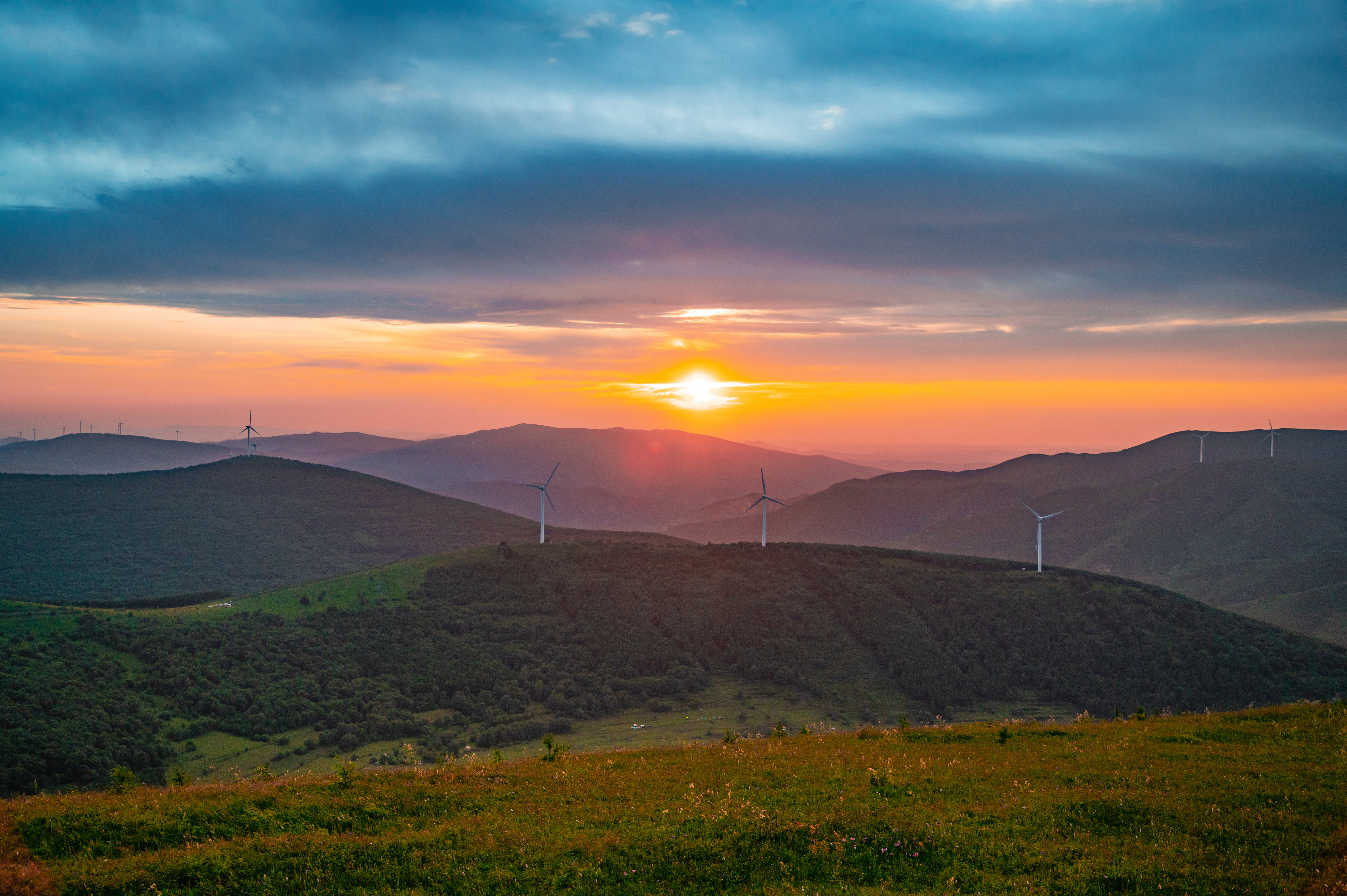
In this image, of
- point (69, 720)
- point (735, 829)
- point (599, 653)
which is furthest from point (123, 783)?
point (599, 653)

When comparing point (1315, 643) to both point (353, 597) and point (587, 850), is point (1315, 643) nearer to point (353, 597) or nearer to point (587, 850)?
point (587, 850)

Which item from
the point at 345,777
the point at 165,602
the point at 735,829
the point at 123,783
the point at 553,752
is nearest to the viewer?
the point at 735,829

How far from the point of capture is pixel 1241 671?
11344 cm

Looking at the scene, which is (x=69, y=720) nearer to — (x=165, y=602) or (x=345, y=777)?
(x=165, y=602)

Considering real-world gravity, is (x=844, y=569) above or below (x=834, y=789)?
below

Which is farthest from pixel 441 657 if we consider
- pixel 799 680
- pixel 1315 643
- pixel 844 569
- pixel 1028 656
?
pixel 1315 643

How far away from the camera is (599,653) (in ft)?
438

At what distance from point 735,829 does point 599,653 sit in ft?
398

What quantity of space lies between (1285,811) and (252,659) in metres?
118

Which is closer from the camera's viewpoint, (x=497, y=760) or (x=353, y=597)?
(x=497, y=760)

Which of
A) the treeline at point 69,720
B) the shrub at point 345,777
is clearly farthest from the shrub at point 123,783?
the treeline at point 69,720

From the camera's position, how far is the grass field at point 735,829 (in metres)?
14.4

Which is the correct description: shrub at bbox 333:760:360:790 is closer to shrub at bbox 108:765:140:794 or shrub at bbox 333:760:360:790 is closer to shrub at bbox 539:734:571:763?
shrub at bbox 108:765:140:794

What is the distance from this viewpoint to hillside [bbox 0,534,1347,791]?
93188 millimetres
